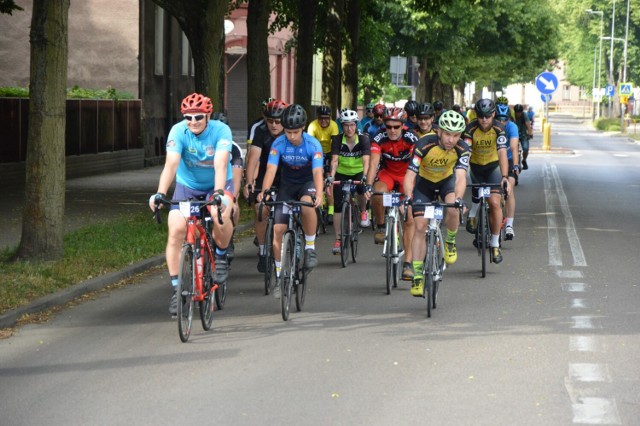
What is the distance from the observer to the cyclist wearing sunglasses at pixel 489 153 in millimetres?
14438

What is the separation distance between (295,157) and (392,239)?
1.40 metres

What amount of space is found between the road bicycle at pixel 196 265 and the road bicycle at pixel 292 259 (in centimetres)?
58

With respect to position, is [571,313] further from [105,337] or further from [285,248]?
[105,337]

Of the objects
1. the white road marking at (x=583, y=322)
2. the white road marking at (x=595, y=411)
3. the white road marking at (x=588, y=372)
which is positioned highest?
the white road marking at (x=595, y=411)

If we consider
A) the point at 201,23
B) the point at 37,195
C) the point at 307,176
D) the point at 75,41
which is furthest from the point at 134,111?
the point at 307,176

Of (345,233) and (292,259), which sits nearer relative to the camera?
(292,259)

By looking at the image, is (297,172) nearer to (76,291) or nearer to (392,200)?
(392,200)

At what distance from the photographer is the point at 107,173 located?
1218 inches

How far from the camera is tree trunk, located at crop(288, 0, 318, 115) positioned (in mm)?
26156

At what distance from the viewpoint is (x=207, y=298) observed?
9.94 meters

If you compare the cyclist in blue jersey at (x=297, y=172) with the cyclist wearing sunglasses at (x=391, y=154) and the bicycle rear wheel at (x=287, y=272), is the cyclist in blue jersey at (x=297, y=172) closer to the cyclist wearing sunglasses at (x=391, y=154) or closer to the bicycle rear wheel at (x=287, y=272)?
the bicycle rear wheel at (x=287, y=272)

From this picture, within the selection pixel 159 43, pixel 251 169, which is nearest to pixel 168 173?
pixel 251 169

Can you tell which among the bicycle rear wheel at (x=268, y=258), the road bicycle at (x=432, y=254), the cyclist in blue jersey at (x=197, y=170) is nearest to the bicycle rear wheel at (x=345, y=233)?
the bicycle rear wheel at (x=268, y=258)

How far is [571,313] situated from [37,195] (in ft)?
18.4
